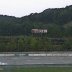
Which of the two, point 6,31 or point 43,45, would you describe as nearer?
point 43,45
